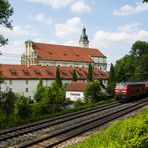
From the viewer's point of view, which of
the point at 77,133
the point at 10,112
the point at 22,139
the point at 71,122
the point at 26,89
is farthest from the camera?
the point at 26,89

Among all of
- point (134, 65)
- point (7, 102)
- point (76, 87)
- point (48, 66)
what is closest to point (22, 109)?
point (7, 102)

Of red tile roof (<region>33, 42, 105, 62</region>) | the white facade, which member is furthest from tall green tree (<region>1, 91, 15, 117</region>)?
red tile roof (<region>33, 42, 105, 62</region>)

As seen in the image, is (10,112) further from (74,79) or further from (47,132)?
(74,79)

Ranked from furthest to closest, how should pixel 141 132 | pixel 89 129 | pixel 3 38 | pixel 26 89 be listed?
1. pixel 26 89
2. pixel 3 38
3. pixel 89 129
4. pixel 141 132

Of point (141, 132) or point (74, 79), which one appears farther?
point (74, 79)

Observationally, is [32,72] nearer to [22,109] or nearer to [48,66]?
[48,66]

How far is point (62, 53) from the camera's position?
117188 mm

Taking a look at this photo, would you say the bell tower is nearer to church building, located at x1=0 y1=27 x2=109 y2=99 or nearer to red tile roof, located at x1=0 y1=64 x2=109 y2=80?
church building, located at x1=0 y1=27 x2=109 y2=99

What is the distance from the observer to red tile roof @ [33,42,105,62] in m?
111

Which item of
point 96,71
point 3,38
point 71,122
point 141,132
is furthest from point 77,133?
point 96,71

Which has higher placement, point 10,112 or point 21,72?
point 21,72

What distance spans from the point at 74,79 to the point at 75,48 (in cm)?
4150

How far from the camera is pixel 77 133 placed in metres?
21.1

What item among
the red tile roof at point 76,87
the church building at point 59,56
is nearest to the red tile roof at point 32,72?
the red tile roof at point 76,87
